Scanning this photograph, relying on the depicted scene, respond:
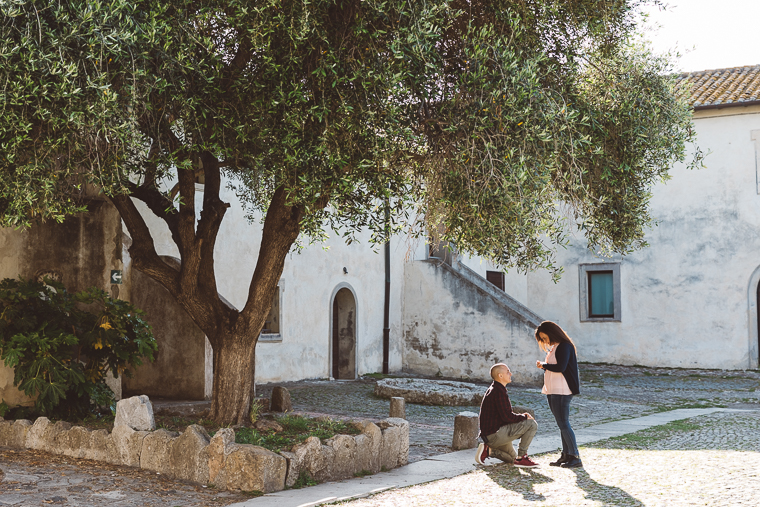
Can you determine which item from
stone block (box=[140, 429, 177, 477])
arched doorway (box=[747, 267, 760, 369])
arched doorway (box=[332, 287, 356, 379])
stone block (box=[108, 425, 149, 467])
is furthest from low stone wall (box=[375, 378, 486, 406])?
arched doorway (box=[747, 267, 760, 369])

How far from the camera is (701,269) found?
21.9m

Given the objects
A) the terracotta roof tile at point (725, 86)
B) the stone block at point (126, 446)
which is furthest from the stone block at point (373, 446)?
the terracotta roof tile at point (725, 86)

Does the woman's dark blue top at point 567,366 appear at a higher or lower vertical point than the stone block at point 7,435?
higher

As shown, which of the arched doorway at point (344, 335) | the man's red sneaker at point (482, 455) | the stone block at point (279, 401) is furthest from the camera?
the arched doorway at point (344, 335)

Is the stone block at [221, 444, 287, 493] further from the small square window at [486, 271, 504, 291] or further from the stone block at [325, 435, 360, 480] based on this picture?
the small square window at [486, 271, 504, 291]

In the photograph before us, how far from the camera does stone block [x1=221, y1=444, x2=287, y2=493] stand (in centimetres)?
662

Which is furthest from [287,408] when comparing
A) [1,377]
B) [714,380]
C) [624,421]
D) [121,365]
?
[714,380]

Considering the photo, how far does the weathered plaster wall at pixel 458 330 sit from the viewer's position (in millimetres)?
18781

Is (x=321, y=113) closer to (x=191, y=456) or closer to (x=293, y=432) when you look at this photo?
(x=191, y=456)

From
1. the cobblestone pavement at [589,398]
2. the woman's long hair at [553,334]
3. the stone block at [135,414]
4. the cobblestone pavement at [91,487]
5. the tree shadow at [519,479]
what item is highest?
the woman's long hair at [553,334]

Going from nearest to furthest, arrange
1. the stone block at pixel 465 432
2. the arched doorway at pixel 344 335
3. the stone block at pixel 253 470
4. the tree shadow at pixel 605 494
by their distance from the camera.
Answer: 1. the tree shadow at pixel 605 494
2. the stone block at pixel 253 470
3. the stone block at pixel 465 432
4. the arched doorway at pixel 344 335

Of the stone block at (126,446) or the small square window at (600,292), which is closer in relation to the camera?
the stone block at (126,446)

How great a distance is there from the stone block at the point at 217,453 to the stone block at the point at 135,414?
1.23m

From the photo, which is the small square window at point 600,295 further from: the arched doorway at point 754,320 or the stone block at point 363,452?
the stone block at point 363,452
